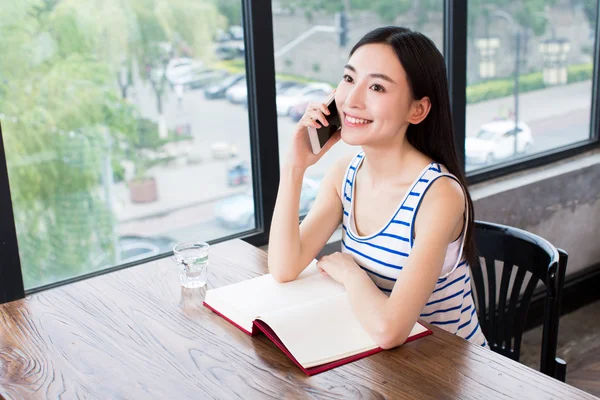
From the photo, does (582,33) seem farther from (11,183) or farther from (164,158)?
(11,183)

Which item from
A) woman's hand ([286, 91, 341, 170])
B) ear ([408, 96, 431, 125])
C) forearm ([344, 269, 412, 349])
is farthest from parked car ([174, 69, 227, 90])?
forearm ([344, 269, 412, 349])

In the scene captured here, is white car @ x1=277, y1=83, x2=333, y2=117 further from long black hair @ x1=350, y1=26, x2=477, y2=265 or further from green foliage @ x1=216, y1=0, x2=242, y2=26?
long black hair @ x1=350, y1=26, x2=477, y2=265

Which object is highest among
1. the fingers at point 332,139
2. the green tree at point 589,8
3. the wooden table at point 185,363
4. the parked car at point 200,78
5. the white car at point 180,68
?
the green tree at point 589,8

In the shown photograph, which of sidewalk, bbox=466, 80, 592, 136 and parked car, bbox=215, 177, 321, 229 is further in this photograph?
sidewalk, bbox=466, 80, 592, 136

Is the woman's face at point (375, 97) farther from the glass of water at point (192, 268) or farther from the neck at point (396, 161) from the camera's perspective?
the glass of water at point (192, 268)

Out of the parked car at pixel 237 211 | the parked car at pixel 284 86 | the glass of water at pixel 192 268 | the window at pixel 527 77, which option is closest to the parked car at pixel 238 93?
the parked car at pixel 284 86

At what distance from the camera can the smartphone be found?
1.59 meters

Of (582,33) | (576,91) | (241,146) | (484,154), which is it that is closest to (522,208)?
(484,154)

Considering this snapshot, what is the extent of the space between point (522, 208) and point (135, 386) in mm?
2138

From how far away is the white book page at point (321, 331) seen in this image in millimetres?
1208

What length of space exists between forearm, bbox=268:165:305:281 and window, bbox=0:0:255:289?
60cm

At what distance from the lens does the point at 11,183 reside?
1828mm

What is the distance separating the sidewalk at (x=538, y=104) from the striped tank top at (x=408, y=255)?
4.77 feet

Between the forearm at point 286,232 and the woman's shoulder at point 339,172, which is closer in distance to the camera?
the forearm at point 286,232
